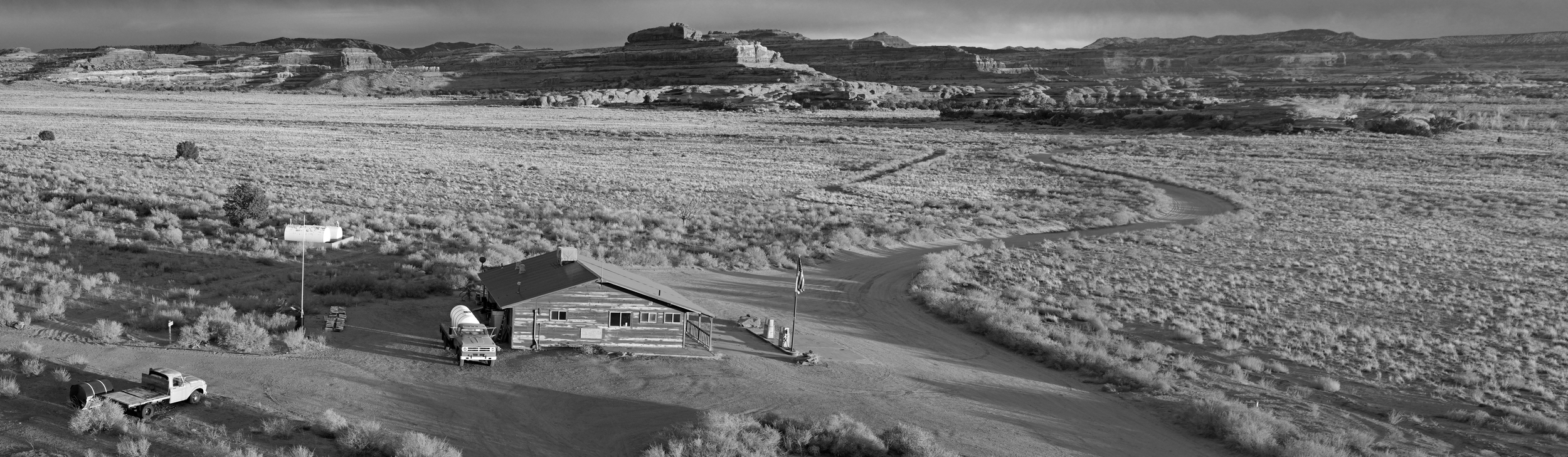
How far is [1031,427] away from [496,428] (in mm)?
7965

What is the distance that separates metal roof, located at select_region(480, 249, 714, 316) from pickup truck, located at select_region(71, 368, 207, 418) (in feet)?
16.4

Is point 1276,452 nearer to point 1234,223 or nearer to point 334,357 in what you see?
point 334,357

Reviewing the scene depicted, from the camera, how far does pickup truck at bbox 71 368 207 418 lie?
13156 millimetres

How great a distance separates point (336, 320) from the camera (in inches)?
727

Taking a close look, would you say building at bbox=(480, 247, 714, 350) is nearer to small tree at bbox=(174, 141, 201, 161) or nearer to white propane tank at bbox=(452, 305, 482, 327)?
white propane tank at bbox=(452, 305, 482, 327)

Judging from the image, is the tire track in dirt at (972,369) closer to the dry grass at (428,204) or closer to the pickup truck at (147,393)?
the dry grass at (428,204)

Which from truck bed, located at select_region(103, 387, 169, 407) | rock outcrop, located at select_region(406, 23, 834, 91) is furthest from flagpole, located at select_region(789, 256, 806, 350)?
rock outcrop, located at select_region(406, 23, 834, 91)

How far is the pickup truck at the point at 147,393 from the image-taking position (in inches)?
518

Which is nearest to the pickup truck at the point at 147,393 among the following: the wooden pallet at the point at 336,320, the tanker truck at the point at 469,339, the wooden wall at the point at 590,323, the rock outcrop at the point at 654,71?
the tanker truck at the point at 469,339

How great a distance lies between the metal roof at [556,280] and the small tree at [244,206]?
12.6 m

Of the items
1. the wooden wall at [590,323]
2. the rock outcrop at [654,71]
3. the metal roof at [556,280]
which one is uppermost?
the rock outcrop at [654,71]

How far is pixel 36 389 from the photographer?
46.3 feet

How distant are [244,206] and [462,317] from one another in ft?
50.2

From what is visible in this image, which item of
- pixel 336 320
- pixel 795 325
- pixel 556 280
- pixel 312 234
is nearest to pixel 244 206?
pixel 312 234
